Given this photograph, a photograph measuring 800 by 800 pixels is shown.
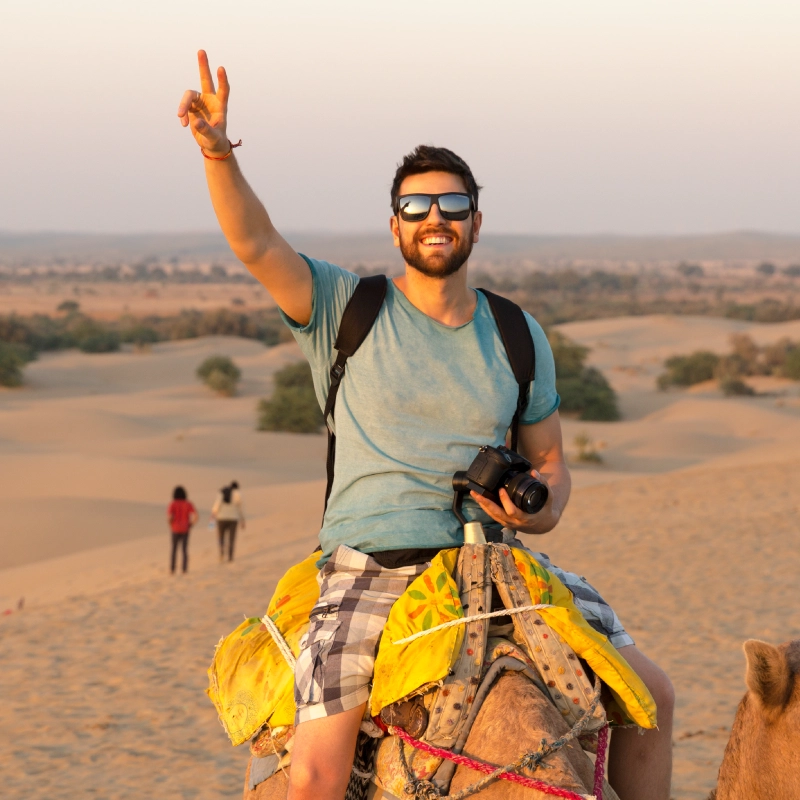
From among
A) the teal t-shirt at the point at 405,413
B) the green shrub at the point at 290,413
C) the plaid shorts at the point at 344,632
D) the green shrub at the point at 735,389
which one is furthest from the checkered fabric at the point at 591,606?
the green shrub at the point at 735,389

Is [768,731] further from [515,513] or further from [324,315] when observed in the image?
[324,315]

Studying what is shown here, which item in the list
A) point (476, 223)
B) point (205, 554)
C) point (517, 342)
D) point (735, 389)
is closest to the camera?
point (517, 342)

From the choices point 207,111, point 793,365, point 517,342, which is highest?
point 207,111

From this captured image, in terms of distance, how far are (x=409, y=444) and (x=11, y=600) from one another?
1567 centimetres

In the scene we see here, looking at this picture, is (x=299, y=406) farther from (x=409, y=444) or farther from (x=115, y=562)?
(x=409, y=444)

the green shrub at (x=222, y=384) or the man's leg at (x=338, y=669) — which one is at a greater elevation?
the man's leg at (x=338, y=669)

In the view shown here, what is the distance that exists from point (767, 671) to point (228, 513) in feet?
50.6

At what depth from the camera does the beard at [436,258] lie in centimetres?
345

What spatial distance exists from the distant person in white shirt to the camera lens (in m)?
14.3

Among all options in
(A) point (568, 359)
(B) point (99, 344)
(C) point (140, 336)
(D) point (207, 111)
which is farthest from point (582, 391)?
(D) point (207, 111)

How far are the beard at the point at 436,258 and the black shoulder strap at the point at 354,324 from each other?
0.14 metres

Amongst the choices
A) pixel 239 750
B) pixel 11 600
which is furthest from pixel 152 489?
pixel 239 750

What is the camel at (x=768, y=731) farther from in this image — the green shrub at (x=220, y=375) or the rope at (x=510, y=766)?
the green shrub at (x=220, y=375)

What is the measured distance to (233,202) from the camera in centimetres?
325
